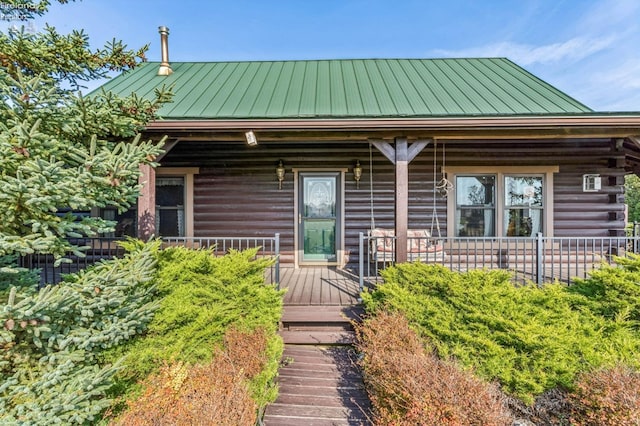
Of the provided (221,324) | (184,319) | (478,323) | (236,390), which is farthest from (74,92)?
(478,323)

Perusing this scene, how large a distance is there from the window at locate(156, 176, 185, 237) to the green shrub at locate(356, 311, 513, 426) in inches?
185

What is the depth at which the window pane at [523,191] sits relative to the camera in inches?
233

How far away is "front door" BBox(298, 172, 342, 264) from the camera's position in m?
6.11

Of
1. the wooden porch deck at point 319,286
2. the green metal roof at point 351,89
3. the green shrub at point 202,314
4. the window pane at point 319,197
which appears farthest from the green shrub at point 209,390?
the window pane at point 319,197

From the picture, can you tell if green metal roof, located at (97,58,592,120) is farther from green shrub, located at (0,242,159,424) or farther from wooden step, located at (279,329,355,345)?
wooden step, located at (279,329,355,345)

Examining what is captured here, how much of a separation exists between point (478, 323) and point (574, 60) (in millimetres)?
19341

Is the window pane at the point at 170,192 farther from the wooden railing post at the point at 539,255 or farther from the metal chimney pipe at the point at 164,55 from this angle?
the wooden railing post at the point at 539,255

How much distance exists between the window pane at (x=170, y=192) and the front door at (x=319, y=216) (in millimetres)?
2491

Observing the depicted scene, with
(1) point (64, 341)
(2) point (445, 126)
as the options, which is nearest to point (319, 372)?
(1) point (64, 341)

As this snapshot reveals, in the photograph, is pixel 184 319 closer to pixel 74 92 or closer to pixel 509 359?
pixel 74 92

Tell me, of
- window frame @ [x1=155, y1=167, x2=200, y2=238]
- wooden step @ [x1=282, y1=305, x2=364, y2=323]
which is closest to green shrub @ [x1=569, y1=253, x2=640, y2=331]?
wooden step @ [x1=282, y1=305, x2=364, y2=323]

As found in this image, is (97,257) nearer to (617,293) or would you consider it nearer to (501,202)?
(617,293)

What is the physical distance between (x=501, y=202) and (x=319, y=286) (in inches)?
159

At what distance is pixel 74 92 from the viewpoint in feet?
8.66
